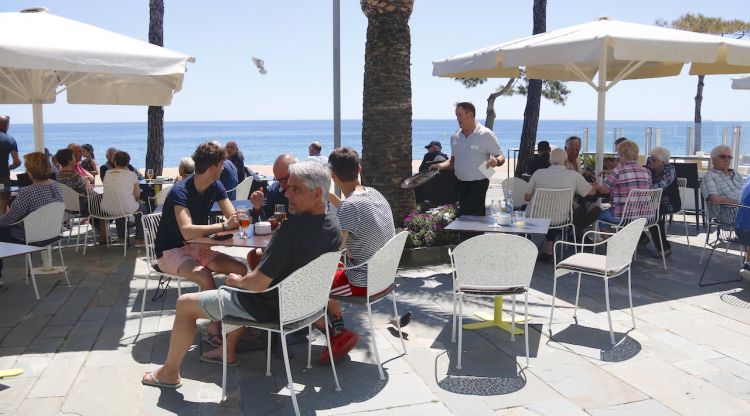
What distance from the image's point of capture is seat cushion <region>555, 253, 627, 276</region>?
180 inches

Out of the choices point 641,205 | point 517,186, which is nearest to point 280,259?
point 641,205

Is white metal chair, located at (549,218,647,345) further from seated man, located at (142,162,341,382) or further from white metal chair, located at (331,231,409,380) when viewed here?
seated man, located at (142,162,341,382)

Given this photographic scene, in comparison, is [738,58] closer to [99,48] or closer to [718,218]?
[718,218]

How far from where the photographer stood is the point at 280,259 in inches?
134

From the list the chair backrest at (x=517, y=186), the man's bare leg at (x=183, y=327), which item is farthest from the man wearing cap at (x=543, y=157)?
the man's bare leg at (x=183, y=327)

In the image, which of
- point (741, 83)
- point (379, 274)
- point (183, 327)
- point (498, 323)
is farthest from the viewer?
point (741, 83)

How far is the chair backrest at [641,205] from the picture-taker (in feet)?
21.5

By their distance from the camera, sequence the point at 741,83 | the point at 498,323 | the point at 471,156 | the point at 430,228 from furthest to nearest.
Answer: the point at 741,83
the point at 430,228
the point at 471,156
the point at 498,323

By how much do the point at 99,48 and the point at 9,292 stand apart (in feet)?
7.89

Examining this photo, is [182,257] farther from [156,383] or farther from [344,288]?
[344,288]

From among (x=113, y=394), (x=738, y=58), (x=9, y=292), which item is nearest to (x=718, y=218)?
(x=738, y=58)

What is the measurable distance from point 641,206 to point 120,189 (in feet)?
19.3

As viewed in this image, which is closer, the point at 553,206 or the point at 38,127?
the point at 553,206

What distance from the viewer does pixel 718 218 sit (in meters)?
6.29
